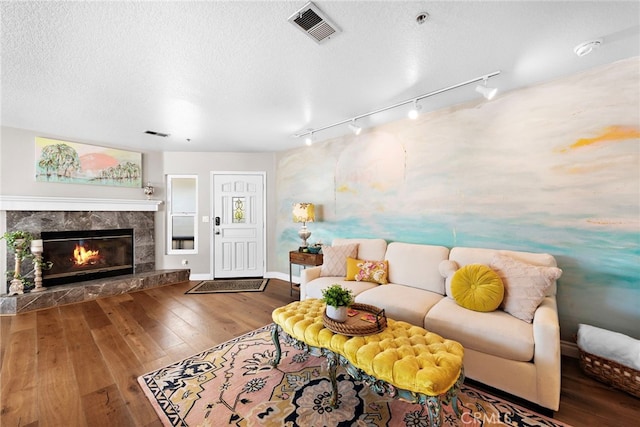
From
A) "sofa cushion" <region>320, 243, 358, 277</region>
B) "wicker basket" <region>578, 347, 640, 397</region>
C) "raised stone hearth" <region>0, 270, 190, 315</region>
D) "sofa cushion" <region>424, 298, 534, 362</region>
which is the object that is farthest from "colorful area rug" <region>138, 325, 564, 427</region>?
"raised stone hearth" <region>0, 270, 190, 315</region>

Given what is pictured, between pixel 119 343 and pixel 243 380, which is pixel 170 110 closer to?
pixel 119 343

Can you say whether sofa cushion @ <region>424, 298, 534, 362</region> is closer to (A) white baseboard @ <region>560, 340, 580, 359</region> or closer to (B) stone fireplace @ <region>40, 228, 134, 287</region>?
(A) white baseboard @ <region>560, 340, 580, 359</region>

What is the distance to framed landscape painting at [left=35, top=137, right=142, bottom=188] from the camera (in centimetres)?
370

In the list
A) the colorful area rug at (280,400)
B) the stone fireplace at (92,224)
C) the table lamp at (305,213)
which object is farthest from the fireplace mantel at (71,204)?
the colorful area rug at (280,400)

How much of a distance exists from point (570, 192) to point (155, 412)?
3.72 m

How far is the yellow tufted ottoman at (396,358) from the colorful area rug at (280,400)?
0.19 m

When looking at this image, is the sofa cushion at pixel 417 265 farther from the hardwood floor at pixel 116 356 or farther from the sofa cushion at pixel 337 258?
the hardwood floor at pixel 116 356

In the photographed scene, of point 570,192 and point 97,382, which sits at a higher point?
point 570,192

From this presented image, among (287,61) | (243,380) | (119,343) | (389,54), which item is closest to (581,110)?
(389,54)

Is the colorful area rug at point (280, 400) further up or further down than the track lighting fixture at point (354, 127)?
further down

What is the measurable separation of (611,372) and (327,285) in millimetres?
2335

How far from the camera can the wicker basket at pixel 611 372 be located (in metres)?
1.73

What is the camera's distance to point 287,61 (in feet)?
6.63

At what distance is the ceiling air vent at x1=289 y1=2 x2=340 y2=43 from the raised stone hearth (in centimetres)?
450
